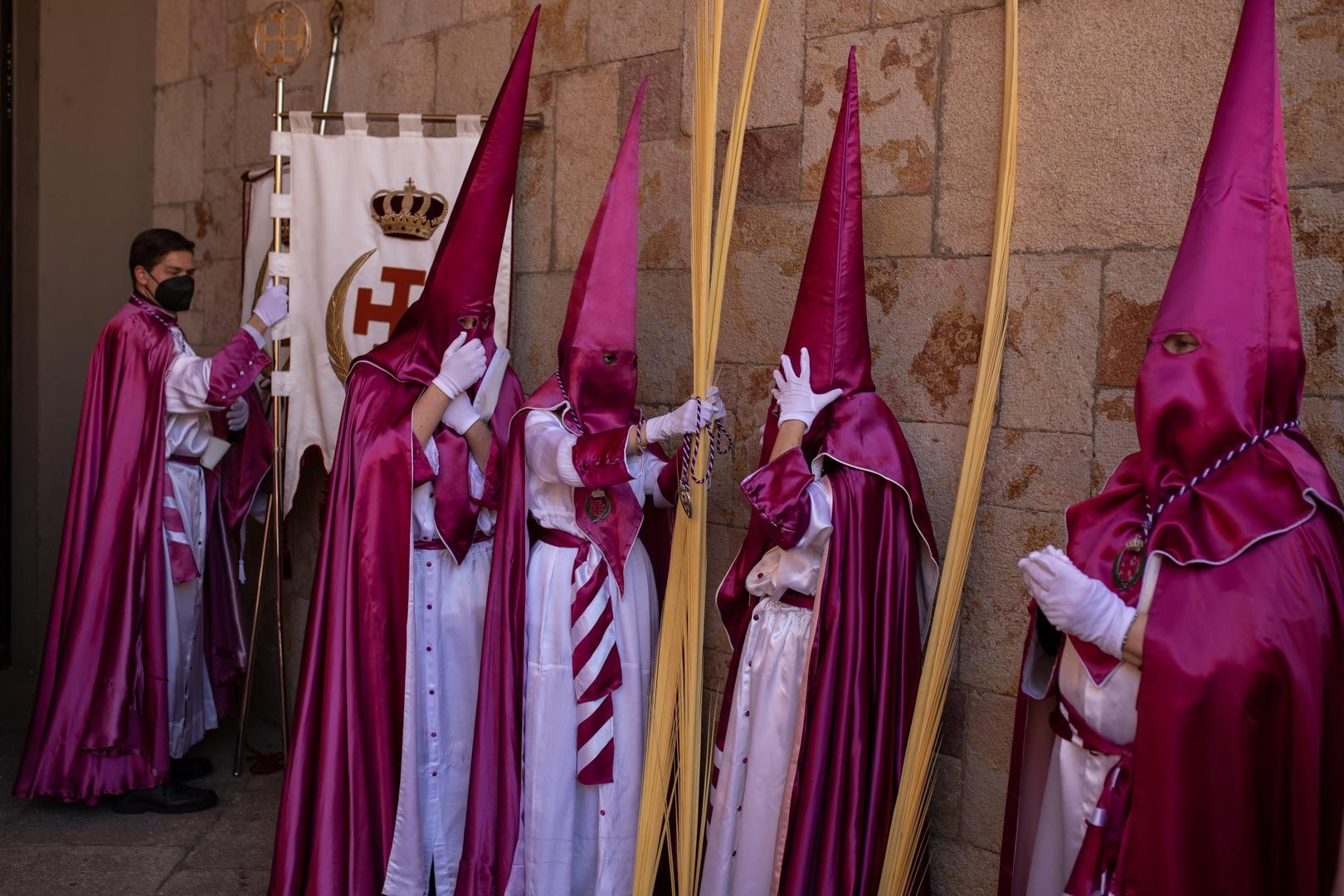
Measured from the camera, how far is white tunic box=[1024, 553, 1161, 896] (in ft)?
7.56

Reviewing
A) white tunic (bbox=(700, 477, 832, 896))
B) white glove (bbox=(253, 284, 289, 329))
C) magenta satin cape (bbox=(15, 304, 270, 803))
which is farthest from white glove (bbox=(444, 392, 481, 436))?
magenta satin cape (bbox=(15, 304, 270, 803))

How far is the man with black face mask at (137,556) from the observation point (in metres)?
4.21

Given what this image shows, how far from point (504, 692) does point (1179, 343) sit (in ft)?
6.43

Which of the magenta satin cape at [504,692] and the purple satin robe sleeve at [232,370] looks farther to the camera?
the purple satin robe sleeve at [232,370]

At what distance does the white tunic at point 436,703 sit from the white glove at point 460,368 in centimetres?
19

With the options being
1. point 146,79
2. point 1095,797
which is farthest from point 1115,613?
point 146,79

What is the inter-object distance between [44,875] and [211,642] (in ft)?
3.56

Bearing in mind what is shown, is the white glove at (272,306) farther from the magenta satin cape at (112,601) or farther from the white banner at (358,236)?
the magenta satin cape at (112,601)

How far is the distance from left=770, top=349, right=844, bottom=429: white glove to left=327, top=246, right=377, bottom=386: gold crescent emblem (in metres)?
1.92

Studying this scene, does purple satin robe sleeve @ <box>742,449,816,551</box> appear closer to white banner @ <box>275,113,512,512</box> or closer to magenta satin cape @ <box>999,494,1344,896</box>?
magenta satin cape @ <box>999,494,1344,896</box>

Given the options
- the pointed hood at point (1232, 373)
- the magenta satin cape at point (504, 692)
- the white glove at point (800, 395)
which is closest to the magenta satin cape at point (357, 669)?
the magenta satin cape at point (504, 692)

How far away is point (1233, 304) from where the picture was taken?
7.28 ft

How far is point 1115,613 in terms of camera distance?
2.25m

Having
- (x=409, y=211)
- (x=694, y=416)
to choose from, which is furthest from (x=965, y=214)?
(x=409, y=211)
